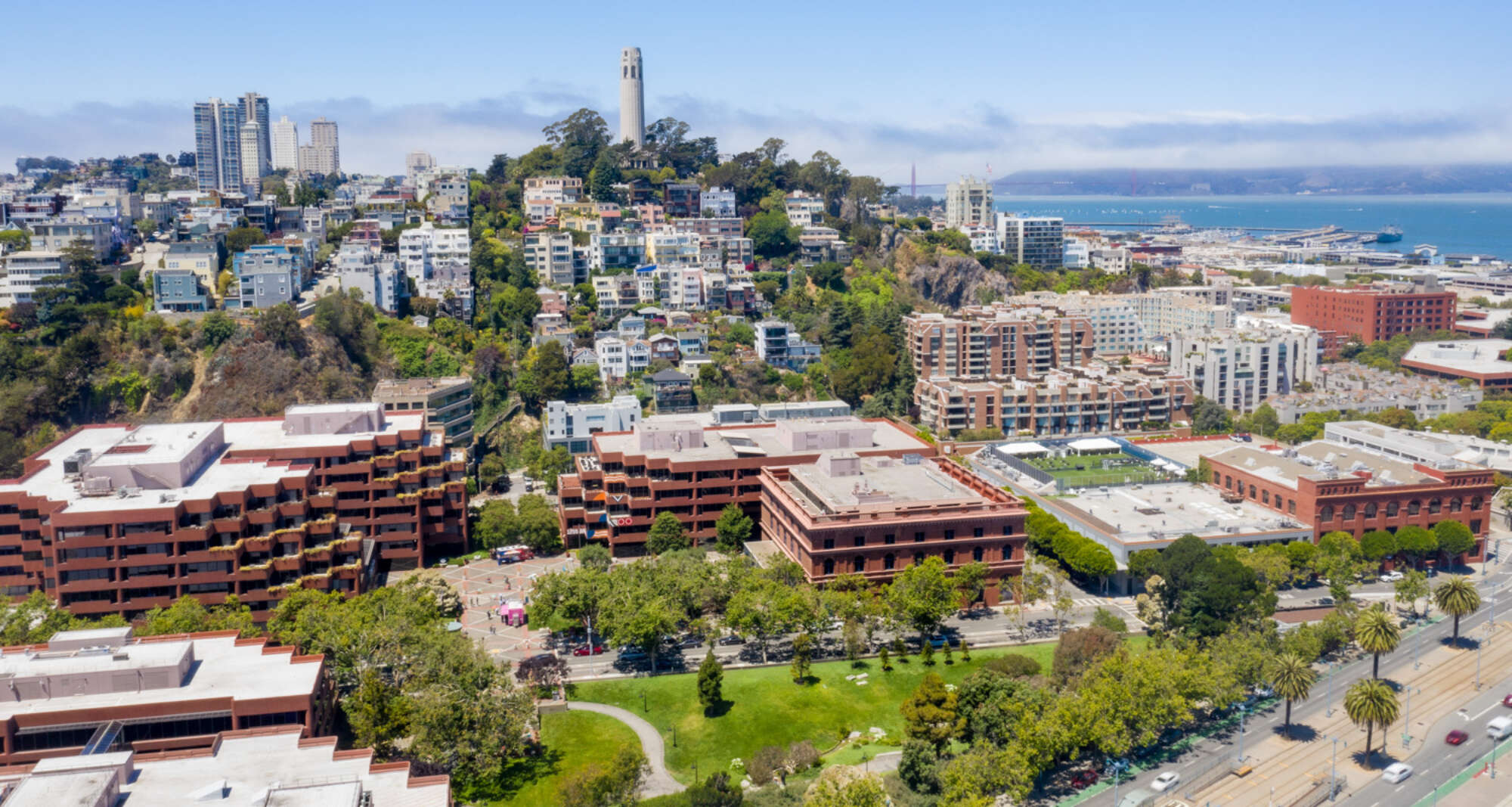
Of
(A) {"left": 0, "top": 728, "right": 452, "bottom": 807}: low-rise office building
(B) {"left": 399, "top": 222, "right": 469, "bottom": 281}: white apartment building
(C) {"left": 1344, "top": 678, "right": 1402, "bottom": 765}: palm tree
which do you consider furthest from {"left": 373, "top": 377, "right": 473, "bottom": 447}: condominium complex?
(C) {"left": 1344, "top": 678, "right": 1402, "bottom": 765}: palm tree

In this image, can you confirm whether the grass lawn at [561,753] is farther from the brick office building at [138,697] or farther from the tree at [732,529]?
the tree at [732,529]

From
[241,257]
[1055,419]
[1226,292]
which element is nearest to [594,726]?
[1055,419]

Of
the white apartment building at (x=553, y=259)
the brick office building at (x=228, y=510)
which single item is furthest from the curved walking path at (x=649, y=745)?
the white apartment building at (x=553, y=259)

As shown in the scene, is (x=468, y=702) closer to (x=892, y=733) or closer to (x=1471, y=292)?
(x=892, y=733)

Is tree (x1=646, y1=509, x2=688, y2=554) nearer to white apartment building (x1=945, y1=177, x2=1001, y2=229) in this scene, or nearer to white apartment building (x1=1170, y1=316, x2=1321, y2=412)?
white apartment building (x1=1170, y1=316, x2=1321, y2=412)

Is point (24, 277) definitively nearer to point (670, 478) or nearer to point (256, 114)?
point (670, 478)

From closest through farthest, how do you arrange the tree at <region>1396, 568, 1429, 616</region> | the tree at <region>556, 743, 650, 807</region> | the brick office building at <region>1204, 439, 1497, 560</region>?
the tree at <region>556, 743, 650, 807</region>, the tree at <region>1396, 568, 1429, 616</region>, the brick office building at <region>1204, 439, 1497, 560</region>

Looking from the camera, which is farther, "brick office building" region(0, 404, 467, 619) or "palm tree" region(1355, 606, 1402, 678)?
"brick office building" region(0, 404, 467, 619)
